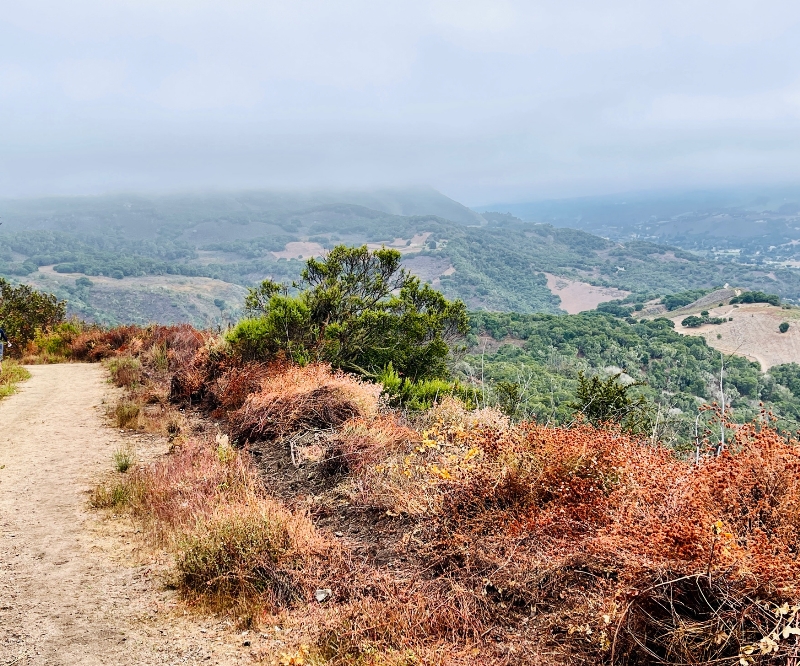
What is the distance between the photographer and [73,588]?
4.03 meters

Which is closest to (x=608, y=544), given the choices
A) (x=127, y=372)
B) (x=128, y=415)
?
(x=128, y=415)

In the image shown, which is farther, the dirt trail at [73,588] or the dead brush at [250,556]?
the dead brush at [250,556]

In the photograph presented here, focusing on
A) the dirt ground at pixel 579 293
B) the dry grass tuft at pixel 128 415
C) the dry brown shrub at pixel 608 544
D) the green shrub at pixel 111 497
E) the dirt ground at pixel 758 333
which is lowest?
the dirt ground at pixel 579 293

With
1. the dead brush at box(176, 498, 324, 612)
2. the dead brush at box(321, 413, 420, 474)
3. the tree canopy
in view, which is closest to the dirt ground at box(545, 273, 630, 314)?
the tree canopy

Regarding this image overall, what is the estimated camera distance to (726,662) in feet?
7.98

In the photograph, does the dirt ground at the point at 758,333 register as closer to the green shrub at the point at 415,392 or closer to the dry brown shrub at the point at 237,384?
the green shrub at the point at 415,392

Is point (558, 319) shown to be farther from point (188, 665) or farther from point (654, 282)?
point (654, 282)

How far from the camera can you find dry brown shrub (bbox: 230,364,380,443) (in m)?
7.25

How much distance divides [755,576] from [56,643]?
3.97 meters

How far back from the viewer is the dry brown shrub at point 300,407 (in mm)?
7246

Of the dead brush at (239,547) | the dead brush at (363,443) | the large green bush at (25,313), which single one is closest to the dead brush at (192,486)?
the dead brush at (239,547)

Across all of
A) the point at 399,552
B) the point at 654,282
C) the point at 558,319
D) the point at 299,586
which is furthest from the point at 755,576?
the point at 654,282

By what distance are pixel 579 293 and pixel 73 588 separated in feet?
621

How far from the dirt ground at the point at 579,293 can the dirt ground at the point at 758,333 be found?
82.5 meters
